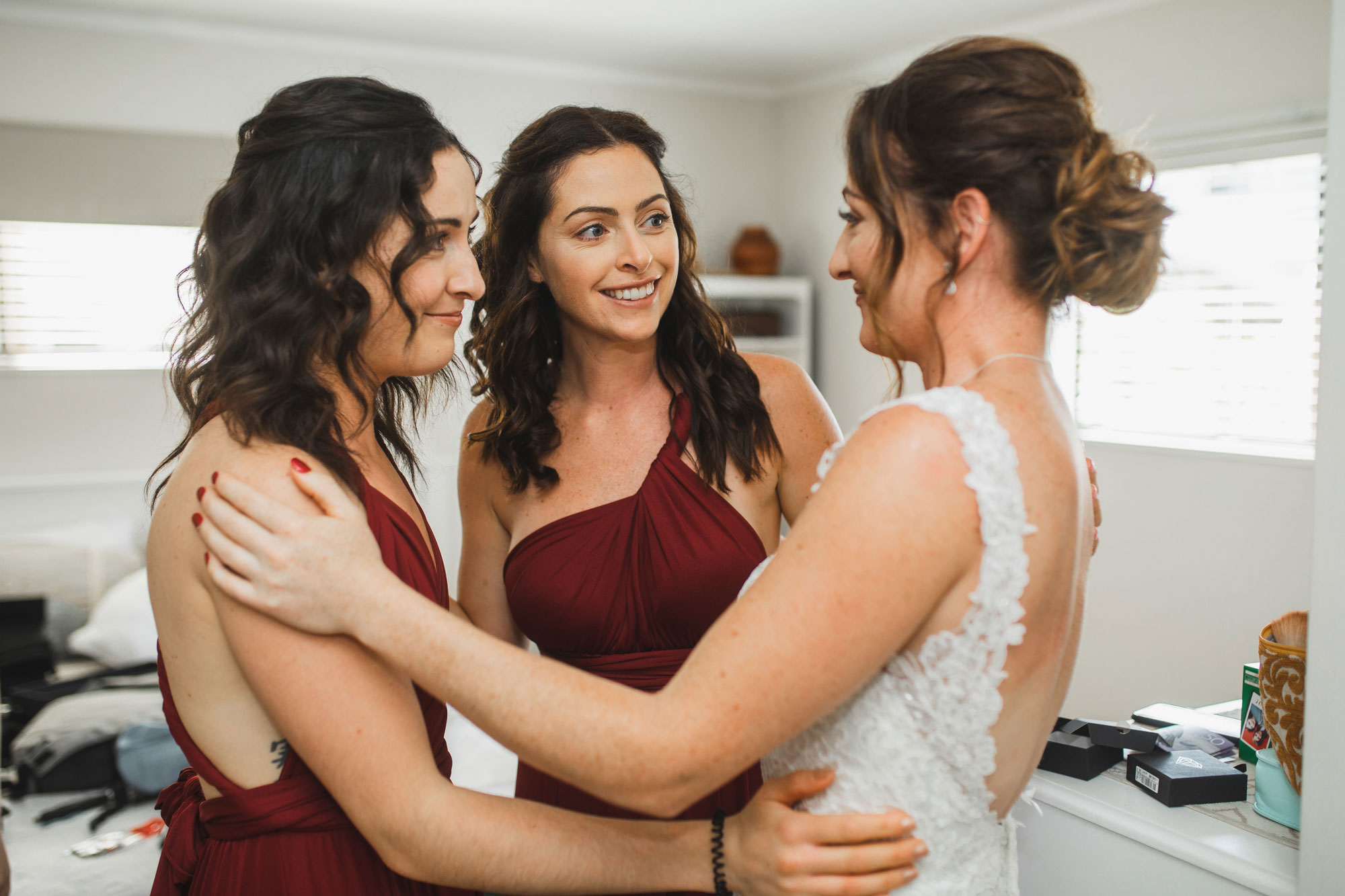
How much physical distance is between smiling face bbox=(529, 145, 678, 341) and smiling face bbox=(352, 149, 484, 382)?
0.52m

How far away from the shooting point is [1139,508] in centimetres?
434

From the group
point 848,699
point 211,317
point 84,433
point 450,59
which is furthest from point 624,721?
point 450,59

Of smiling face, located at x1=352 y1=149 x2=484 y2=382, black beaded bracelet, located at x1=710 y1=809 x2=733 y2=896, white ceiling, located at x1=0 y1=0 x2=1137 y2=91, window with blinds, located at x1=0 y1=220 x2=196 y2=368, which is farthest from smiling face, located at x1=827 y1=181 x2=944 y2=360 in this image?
window with blinds, located at x1=0 y1=220 x2=196 y2=368

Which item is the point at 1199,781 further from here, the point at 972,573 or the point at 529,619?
the point at 529,619

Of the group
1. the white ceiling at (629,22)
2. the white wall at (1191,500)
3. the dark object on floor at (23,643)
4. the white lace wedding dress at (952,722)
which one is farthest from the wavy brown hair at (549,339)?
the dark object on floor at (23,643)

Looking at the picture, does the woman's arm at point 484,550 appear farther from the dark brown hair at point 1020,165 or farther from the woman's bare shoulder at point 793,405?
the dark brown hair at point 1020,165

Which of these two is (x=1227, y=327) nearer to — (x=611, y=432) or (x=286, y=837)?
(x=611, y=432)

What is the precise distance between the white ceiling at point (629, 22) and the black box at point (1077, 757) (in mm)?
3704

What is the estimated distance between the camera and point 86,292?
477 centimetres

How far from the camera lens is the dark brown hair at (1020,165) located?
1.01m

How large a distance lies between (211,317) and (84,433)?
4177mm

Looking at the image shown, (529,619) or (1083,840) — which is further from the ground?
(529,619)

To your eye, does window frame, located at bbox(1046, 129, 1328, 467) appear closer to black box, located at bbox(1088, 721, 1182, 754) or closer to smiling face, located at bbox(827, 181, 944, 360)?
black box, located at bbox(1088, 721, 1182, 754)

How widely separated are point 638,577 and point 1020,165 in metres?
1.07
